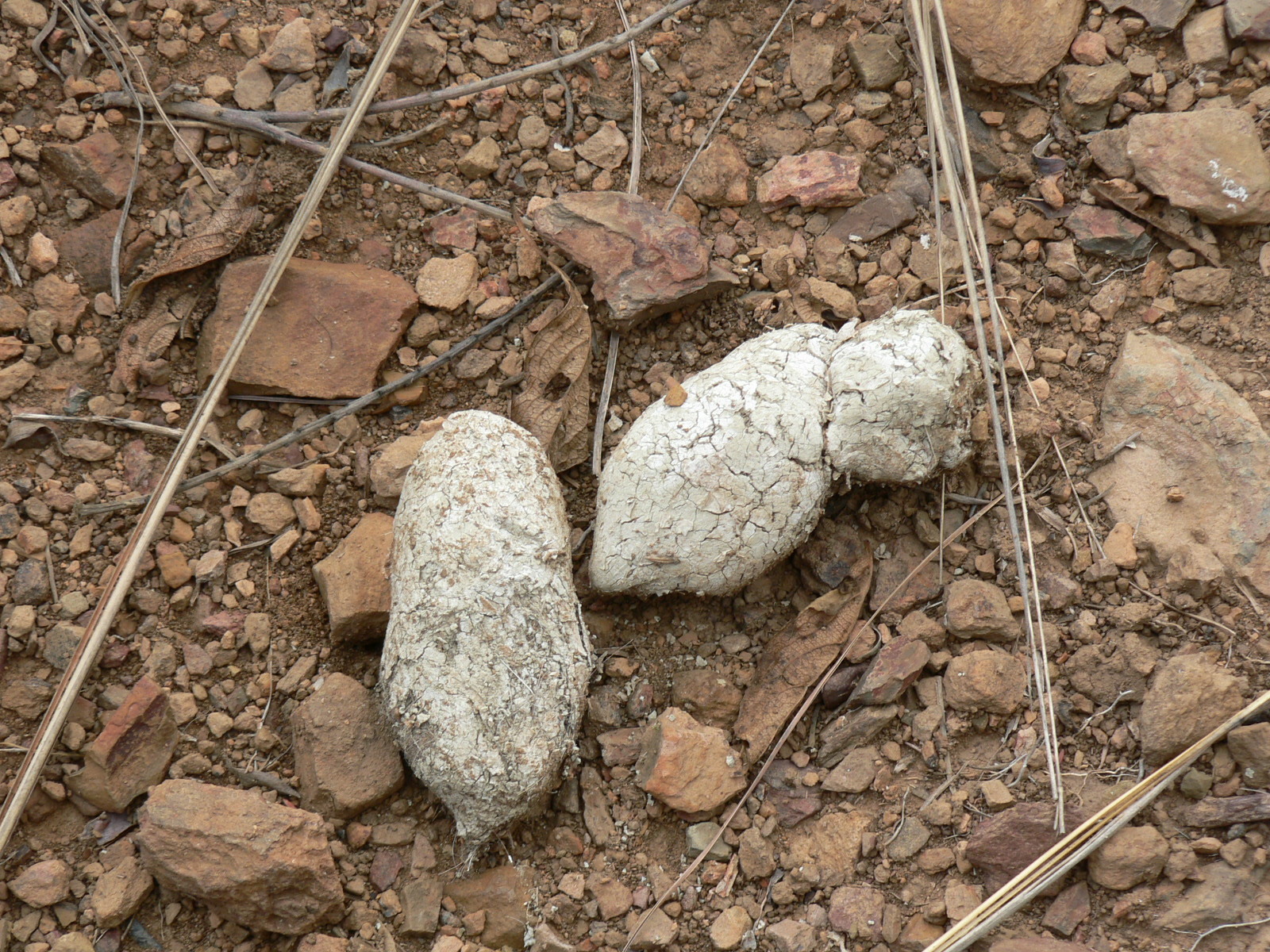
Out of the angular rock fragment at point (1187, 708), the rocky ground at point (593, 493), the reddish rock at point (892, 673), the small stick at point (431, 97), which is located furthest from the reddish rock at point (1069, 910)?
the small stick at point (431, 97)

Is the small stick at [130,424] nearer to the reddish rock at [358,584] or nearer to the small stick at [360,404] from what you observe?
the small stick at [360,404]

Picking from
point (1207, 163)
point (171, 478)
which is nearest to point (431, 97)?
point (171, 478)

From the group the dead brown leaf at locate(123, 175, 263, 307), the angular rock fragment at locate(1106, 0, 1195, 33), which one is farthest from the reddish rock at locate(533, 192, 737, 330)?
the angular rock fragment at locate(1106, 0, 1195, 33)

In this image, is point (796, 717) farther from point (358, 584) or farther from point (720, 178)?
point (720, 178)

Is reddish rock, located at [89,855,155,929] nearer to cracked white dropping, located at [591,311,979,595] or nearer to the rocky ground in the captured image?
the rocky ground

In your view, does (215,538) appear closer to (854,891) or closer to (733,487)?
(733,487)

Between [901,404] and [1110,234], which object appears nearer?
[901,404]
